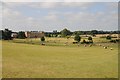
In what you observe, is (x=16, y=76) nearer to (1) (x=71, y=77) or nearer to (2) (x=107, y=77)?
(1) (x=71, y=77)

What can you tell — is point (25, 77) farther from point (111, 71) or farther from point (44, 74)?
point (111, 71)

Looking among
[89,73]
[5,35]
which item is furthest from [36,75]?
[5,35]

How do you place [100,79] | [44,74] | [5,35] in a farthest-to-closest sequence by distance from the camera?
[5,35], [44,74], [100,79]

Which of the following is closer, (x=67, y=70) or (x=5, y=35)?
(x=67, y=70)

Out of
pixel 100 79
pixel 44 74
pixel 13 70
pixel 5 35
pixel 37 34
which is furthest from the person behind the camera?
pixel 37 34

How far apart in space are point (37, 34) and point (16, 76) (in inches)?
4447

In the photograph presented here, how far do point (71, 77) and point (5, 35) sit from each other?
69.9 metres

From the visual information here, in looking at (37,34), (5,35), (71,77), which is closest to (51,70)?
(71,77)

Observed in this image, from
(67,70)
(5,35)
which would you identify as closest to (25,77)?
(67,70)

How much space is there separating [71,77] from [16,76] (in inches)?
143

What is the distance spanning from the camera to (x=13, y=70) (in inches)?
745

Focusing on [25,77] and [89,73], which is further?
[89,73]

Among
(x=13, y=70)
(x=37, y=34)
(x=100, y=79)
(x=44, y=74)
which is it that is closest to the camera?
(x=100, y=79)

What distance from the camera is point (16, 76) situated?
1688 centimetres
